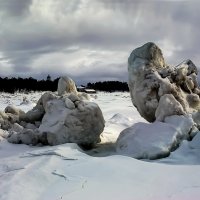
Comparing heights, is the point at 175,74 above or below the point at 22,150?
above

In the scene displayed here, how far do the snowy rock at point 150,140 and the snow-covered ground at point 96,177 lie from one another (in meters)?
0.18

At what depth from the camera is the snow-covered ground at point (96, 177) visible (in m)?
4.07

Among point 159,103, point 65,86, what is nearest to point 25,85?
point 65,86

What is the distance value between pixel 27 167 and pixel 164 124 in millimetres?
2373

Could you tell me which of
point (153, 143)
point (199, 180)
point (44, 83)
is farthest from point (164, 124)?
point (44, 83)

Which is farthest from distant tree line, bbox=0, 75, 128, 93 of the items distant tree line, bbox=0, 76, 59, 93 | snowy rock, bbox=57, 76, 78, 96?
snowy rock, bbox=57, 76, 78, 96

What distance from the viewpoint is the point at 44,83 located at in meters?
42.2

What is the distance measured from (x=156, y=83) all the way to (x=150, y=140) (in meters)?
1.72

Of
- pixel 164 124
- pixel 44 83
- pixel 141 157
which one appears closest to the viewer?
pixel 141 157

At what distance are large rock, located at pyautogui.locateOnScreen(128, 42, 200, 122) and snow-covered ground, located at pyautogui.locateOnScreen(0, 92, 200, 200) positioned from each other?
1.69 metres

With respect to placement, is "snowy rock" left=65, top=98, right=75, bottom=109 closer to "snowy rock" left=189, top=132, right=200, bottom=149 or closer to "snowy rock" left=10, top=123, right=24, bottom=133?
"snowy rock" left=10, top=123, right=24, bottom=133

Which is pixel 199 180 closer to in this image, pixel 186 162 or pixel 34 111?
pixel 186 162

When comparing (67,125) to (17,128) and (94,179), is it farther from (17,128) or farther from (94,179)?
(94,179)

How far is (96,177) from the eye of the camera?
457cm
